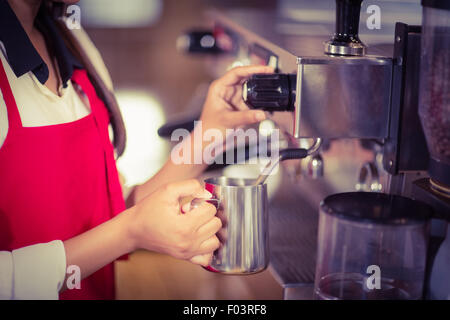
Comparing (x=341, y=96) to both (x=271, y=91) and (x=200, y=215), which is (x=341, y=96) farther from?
(x=200, y=215)

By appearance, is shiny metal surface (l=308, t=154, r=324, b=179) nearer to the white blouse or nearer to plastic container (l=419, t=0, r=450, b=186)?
plastic container (l=419, t=0, r=450, b=186)

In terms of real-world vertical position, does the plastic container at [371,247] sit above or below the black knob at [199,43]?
below

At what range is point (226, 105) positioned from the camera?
1021mm

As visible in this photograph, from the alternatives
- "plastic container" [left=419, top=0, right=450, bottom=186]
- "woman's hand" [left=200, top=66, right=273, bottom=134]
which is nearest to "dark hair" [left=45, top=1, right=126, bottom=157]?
"woman's hand" [left=200, top=66, right=273, bottom=134]

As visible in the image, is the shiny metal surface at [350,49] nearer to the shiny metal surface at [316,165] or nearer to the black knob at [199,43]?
the shiny metal surface at [316,165]

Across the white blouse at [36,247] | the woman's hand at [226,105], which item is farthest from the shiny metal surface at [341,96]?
the white blouse at [36,247]

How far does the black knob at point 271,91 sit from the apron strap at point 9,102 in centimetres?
32

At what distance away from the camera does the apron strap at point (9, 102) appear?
2.61 ft

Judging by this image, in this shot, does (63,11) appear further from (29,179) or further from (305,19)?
(305,19)

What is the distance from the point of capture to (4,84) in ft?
2.62

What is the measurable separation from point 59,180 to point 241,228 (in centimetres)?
32

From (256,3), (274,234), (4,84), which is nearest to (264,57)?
(274,234)

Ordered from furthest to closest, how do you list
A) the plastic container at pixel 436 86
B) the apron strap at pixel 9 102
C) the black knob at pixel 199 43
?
the black knob at pixel 199 43
the apron strap at pixel 9 102
the plastic container at pixel 436 86
